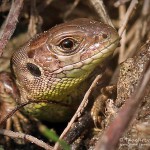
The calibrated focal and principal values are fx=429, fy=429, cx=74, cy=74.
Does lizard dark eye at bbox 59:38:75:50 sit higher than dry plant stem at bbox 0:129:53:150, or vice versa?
lizard dark eye at bbox 59:38:75:50

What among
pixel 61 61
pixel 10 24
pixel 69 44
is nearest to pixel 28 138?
pixel 61 61

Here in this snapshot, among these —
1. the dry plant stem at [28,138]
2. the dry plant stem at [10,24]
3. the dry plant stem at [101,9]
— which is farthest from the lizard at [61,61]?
the dry plant stem at [28,138]

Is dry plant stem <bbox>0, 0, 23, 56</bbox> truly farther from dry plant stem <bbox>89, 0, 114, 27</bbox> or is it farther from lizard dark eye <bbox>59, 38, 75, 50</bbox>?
dry plant stem <bbox>89, 0, 114, 27</bbox>

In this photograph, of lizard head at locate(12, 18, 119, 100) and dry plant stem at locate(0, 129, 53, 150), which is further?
lizard head at locate(12, 18, 119, 100)

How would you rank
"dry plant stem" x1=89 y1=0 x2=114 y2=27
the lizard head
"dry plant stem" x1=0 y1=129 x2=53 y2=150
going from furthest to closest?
"dry plant stem" x1=89 y1=0 x2=114 y2=27 < the lizard head < "dry plant stem" x1=0 y1=129 x2=53 y2=150

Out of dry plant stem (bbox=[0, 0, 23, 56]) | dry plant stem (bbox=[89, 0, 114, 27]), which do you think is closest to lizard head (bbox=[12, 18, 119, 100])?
dry plant stem (bbox=[0, 0, 23, 56])

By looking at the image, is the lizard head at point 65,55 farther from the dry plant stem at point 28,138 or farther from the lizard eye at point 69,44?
the dry plant stem at point 28,138

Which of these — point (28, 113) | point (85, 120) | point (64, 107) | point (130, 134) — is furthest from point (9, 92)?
point (130, 134)

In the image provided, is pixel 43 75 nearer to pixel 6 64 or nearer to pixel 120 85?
pixel 120 85
